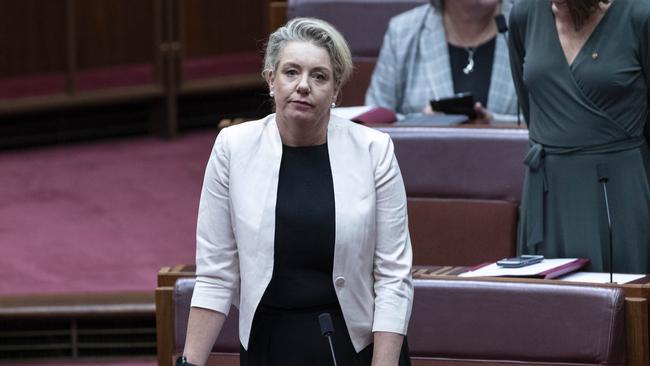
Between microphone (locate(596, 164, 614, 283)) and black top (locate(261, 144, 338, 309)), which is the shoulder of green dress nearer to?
microphone (locate(596, 164, 614, 283))

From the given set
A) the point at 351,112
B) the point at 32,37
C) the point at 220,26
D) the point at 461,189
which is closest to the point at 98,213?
the point at 32,37

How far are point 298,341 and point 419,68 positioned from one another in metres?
0.81

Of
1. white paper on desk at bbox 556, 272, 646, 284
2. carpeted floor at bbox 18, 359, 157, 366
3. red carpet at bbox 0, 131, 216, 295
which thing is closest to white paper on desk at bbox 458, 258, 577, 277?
white paper on desk at bbox 556, 272, 646, 284

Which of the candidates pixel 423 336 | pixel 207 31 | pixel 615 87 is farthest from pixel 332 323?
pixel 207 31

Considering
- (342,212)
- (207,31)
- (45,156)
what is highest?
(342,212)

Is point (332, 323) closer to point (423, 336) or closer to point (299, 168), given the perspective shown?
point (299, 168)

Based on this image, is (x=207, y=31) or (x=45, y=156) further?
(x=207, y=31)

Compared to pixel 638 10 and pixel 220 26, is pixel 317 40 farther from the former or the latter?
A: pixel 220 26

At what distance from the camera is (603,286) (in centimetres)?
112

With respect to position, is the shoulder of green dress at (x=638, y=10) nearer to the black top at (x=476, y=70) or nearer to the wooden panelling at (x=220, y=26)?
the black top at (x=476, y=70)

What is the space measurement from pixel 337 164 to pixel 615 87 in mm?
384

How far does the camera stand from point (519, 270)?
1189 mm

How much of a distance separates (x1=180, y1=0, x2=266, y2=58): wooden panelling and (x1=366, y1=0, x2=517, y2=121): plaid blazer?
49.0 inches

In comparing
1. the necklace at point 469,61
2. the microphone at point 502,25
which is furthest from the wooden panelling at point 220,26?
the microphone at point 502,25
